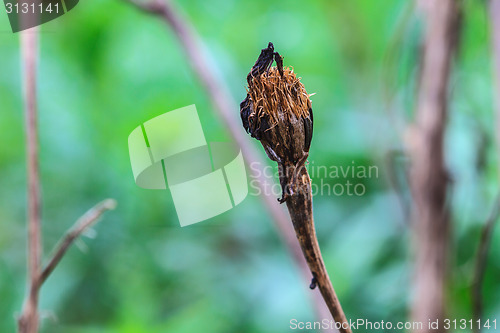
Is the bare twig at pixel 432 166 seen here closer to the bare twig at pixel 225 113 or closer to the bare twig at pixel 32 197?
the bare twig at pixel 225 113

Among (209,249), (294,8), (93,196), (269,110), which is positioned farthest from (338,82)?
→ (269,110)

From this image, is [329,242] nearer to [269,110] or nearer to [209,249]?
[209,249]

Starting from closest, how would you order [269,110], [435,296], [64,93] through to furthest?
1. [269,110]
2. [435,296]
3. [64,93]

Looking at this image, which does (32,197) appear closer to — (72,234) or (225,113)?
(72,234)

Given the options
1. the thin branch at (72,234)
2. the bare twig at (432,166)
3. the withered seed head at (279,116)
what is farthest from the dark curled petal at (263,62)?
the bare twig at (432,166)

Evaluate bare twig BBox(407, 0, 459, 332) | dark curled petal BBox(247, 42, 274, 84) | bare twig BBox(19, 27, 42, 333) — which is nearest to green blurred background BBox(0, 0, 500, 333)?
bare twig BBox(407, 0, 459, 332)

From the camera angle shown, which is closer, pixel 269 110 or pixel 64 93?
pixel 269 110

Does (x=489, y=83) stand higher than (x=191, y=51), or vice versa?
(x=191, y=51)
